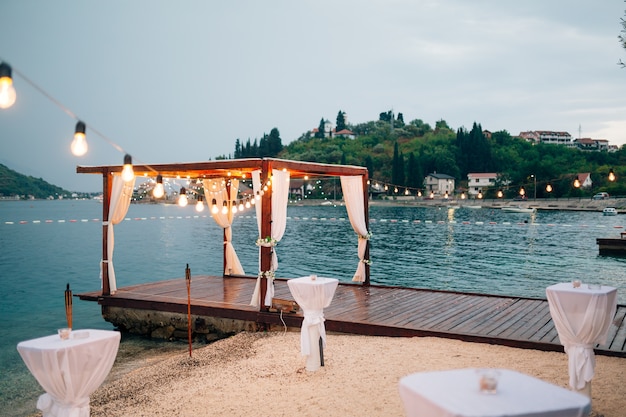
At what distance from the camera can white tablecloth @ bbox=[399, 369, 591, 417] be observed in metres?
2.38

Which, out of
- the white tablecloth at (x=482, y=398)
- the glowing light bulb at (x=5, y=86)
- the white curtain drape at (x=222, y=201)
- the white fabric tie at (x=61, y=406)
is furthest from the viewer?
the white curtain drape at (x=222, y=201)

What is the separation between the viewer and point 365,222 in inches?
467

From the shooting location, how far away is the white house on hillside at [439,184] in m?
98.2

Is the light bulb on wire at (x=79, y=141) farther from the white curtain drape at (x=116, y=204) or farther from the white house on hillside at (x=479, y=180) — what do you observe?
the white house on hillside at (x=479, y=180)

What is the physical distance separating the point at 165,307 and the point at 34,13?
86.2 metres

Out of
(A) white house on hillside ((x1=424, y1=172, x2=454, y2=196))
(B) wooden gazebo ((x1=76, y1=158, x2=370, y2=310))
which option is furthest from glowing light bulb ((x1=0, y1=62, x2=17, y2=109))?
(A) white house on hillside ((x1=424, y1=172, x2=454, y2=196))

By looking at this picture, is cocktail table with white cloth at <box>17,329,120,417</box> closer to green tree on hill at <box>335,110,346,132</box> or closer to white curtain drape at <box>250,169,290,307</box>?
white curtain drape at <box>250,169,290,307</box>

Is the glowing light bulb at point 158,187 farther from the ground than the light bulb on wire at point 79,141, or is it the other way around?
the light bulb on wire at point 79,141

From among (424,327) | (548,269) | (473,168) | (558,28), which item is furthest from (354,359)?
(473,168)

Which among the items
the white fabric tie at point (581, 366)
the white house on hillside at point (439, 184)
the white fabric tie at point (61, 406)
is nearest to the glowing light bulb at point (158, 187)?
the white fabric tie at point (61, 406)

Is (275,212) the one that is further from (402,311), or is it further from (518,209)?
(518,209)

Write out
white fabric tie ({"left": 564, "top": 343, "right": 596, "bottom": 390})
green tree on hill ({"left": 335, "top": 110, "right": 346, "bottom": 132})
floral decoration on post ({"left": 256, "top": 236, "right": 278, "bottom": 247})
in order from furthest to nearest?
green tree on hill ({"left": 335, "top": 110, "right": 346, "bottom": 132}) → floral decoration on post ({"left": 256, "top": 236, "right": 278, "bottom": 247}) → white fabric tie ({"left": 564, "top": 343, "right": 596, "bottom": 390})

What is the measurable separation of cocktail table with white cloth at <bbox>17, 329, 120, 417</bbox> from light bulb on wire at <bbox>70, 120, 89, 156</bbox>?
1639mm

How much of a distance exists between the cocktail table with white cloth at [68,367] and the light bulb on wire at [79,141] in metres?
1.64
